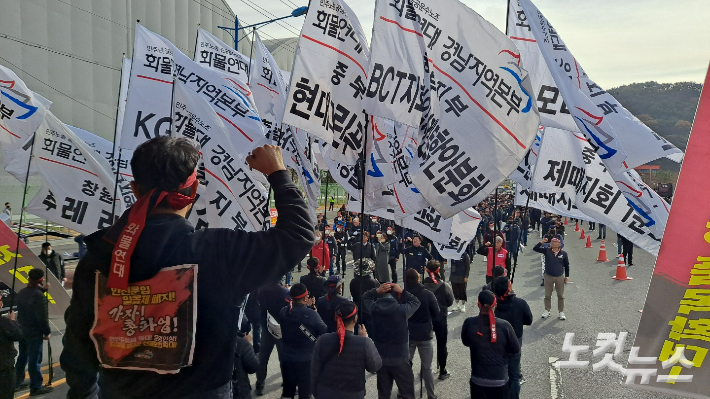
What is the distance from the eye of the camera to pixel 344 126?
688cm

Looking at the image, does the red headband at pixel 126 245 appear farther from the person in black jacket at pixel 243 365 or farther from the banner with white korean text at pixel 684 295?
the person in black jacket at pixel 243 365

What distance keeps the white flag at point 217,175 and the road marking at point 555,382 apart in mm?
4413

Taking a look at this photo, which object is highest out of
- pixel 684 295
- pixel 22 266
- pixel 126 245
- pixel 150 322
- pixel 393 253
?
pixel 126 245

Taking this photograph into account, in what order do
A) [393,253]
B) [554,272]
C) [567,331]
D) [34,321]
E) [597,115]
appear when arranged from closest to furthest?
[597,115] → [34,321] → [567,331] → [554,272] → [393,253]

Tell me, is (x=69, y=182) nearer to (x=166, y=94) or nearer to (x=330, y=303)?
(x=166, y=94)

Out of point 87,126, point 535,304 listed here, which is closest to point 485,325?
point 535,304

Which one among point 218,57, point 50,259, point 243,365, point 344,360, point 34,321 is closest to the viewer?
point 243,365

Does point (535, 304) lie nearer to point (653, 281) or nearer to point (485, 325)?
point (485, 325)

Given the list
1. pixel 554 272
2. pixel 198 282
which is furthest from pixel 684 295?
pixel 554 272

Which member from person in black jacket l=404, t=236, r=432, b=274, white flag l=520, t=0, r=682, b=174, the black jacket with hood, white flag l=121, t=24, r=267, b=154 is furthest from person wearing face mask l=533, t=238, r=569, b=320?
the black jacket with hood

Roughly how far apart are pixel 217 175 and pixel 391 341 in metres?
2.96

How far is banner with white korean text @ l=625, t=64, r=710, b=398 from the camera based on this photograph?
8.41 feet

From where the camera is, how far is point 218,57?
1262cm

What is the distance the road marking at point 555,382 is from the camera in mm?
7923
